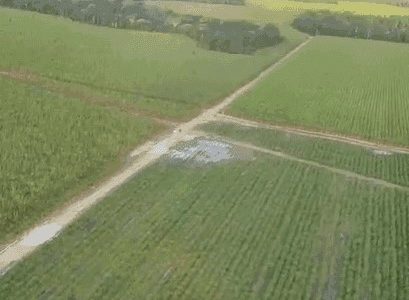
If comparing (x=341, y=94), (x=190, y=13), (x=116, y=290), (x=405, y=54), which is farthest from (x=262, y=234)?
(x=190, y=13)

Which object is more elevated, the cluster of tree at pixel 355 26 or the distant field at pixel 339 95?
the cluster of tree at pixel 355 26

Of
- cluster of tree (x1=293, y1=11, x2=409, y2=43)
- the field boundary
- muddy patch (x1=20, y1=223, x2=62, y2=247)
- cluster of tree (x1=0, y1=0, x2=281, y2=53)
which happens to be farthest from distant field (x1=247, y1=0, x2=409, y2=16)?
muddy patch (x1=20, y1=223, x2=62, y2=247)

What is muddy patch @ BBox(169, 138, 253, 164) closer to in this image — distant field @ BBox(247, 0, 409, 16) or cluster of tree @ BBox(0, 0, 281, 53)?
cluster of tree @ BBox(0, 0, 281, 53)

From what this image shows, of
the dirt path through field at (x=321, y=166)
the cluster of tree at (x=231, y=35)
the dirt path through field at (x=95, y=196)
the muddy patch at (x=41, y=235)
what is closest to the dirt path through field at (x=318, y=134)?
the dirt path through field at (x=95, y=196)

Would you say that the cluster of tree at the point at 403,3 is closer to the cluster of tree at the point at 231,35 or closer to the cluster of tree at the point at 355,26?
the cluster of tree at the point at 355,26

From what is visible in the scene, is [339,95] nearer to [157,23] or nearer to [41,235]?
[41,235]

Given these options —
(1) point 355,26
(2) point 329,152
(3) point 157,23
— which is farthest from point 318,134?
(1) point 355,26
